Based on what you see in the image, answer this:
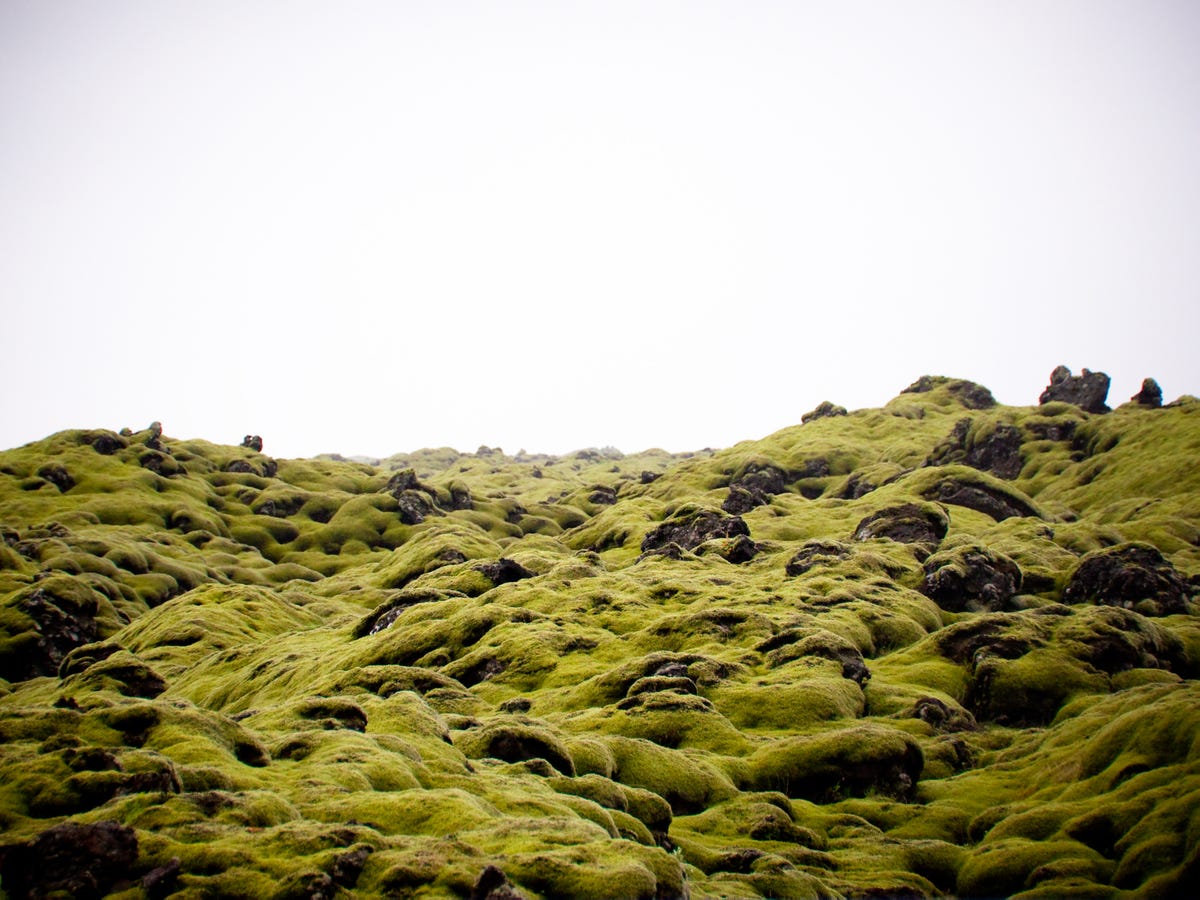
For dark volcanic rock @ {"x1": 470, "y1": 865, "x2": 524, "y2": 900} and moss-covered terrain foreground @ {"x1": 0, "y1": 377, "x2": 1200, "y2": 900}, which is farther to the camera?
moss-covered terrain foreground @ {"x1": 0, "y1": 377, "x2": 1200, "y2": 900}

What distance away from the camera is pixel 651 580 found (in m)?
88.8

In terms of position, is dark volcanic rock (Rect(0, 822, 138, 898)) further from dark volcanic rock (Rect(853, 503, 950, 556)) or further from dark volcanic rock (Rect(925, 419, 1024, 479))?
dark volcanic rock (Rect(925, 419, 1024, 479))

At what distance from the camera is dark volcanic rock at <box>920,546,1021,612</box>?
82062mm

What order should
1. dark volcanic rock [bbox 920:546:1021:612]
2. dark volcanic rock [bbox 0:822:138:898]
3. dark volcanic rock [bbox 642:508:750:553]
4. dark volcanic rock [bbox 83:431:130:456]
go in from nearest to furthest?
dark volcanic rock [bbox 0:822:138:898], dark volcanic rock [bbox 920:546:1021:612], dark volcanic rock [bbox 642:508:750:553], dark volcanic rock [bbox 83:431:130:456]

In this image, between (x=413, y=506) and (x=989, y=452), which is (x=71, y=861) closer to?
(x=413, y=506)

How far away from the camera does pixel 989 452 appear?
192 m

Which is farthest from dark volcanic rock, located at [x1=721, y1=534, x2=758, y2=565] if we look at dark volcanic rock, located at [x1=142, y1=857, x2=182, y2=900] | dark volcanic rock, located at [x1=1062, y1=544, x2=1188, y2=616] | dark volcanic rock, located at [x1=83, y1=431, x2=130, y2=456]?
dark volcanic rock, located at [x1=83, y1=431, x2=130, y2=456]

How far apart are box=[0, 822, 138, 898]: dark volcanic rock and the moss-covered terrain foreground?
0.23 feet

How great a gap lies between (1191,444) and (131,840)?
639 feet

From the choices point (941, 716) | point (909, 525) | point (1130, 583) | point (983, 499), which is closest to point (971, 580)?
point (1130, 583)

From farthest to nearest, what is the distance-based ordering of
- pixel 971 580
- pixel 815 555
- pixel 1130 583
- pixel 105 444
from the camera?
pixel 105 444 → pixel 815 555 → pixel 971 580 → pixel 1130 583

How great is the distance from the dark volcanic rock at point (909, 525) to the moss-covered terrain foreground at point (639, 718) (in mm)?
549

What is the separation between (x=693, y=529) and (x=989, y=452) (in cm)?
10646

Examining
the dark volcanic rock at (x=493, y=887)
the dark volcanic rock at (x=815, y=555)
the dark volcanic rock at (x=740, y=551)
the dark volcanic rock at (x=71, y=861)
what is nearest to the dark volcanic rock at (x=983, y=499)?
the dark volcanic rock at (x=740, y=551)
